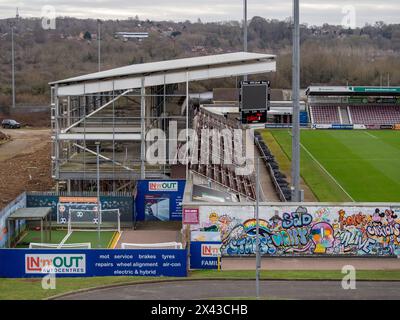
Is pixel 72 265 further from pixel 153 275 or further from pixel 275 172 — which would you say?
pixel 275 172

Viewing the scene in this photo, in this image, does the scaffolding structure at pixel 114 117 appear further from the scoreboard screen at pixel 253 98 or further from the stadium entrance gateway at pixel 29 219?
the scoreboard screen at pixel 253 98

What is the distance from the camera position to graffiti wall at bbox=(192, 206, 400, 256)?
30.8 meters

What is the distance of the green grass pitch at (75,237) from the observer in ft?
114

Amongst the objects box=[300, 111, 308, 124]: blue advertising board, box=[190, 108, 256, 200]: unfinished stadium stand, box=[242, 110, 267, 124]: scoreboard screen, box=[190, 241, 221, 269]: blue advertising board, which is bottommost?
box=[190, 241, 221, 269]: blue advertising board

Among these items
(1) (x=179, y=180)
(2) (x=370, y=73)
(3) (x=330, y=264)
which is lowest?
(3) (x=330, y=264)

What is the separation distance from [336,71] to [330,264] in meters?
115

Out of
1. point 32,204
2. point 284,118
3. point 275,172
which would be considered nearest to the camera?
point 32,204

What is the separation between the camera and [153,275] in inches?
1025

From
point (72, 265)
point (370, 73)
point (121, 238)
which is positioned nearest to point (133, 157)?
point (121, 238)

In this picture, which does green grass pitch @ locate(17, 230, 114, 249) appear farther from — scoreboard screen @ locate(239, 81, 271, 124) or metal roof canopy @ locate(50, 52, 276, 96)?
scoreboard screen @ locate(239, 81, 271, 124)

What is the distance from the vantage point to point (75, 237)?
118 ft

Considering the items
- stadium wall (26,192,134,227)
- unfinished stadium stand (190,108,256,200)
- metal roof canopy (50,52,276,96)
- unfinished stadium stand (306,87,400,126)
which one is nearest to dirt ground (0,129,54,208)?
stadium wall (26,192,134,227)

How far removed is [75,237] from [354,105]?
231 feet

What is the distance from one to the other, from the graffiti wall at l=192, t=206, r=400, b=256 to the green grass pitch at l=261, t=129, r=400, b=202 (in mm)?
12442
